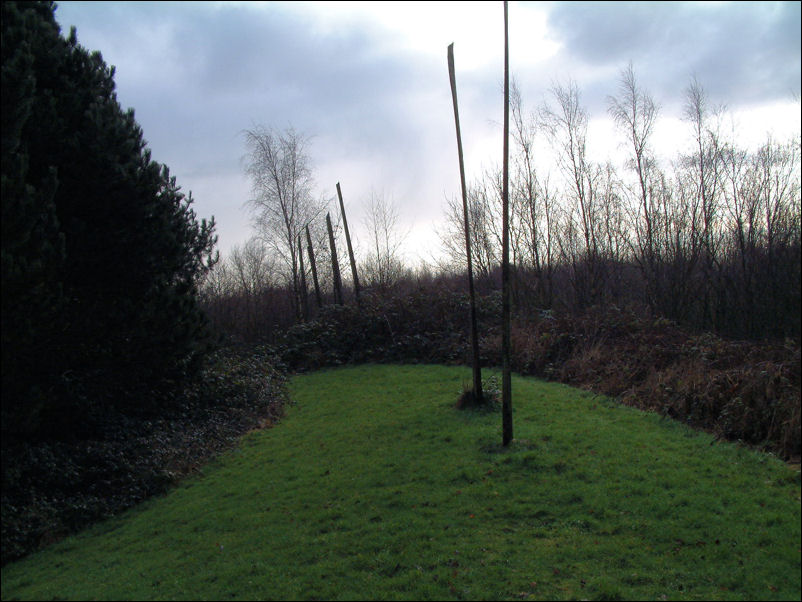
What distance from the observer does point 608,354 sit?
603 inches

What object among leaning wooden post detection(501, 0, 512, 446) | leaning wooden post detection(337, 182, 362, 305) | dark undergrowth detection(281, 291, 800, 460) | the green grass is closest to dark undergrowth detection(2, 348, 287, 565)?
the green grass

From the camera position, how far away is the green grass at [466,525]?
5.16 meters

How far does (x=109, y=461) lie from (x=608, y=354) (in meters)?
11.9

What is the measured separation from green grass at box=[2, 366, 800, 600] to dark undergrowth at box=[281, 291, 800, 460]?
2.29ft

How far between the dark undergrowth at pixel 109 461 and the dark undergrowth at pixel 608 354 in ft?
27.9

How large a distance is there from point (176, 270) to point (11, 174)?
16.9 ft

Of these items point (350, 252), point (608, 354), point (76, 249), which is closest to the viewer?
point (76, 249)

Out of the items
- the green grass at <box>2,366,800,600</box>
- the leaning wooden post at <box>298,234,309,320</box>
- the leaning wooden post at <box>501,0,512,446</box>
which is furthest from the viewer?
the leaning wooden post at <box>298,234,309,320</box>

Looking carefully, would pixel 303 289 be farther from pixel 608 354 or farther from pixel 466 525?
pixel 466 525

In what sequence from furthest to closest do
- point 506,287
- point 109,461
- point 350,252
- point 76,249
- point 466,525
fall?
point 350,252, point 76,249, point 109,461, point 506,287, point 466,525

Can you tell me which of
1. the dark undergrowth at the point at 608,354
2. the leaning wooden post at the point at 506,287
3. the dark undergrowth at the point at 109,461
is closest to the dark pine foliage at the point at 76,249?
the dark undergrowth at the point at 109,461

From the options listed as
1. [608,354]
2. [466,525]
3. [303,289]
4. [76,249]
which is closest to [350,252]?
[303,289]

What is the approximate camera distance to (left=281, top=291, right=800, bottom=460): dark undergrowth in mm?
8570

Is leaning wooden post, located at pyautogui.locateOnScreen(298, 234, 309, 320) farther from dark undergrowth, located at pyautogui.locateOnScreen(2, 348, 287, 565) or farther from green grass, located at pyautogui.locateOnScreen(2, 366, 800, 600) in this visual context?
green grass, located at pyautogui.locateOnScreen(2, 366, 800, 600)
